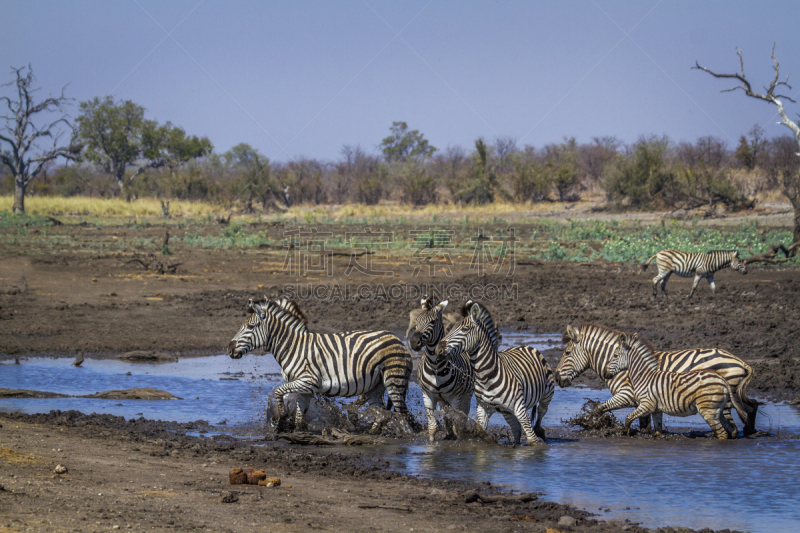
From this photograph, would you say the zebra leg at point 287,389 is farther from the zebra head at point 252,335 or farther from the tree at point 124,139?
the tree at point 124,139

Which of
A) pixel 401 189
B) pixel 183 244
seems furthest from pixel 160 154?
pixel 183 244

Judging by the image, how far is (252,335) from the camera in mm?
8266

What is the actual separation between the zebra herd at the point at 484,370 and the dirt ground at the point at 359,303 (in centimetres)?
271

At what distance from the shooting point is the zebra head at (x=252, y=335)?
823 centimetres

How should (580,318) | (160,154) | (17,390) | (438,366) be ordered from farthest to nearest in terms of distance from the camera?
(160,154)
(580,318)
(17,390)
(438,366)

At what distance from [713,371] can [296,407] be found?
14.2 ft

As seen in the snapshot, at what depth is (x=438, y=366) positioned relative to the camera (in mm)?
7559

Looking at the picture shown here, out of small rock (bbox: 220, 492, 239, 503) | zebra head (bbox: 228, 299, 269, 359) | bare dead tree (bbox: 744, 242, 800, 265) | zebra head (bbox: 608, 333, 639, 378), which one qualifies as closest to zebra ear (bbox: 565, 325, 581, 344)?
zebra head (bbox: 608, 333, 639, 378)

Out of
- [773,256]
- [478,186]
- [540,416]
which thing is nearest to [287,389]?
[540,416]

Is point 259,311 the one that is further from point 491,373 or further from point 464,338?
point 491,373

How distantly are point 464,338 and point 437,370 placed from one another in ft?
1.65

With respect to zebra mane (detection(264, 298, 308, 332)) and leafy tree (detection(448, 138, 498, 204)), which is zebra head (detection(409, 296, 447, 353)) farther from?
leafy tree (detection(448, 138, 498, 204))

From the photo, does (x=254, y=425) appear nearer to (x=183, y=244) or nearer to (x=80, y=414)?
(x=80, y=414)

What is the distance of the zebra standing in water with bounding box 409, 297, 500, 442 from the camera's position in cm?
749
